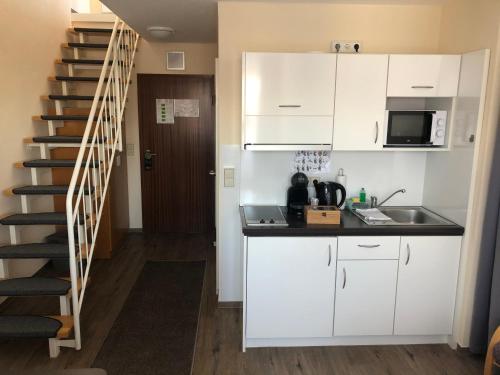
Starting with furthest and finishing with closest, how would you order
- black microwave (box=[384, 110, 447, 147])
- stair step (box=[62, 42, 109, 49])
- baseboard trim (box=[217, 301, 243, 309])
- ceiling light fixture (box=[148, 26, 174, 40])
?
stair step (box=[62, 42, 109, 49]), ceiling light fixture (box=[148, 26, 174, 40]), baseboard trim (box=[217, 301, 243, 309]), black microwave (box=[384, 110, 447, 147])

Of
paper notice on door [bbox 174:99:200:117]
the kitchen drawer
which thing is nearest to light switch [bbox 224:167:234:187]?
the kitchen drawer

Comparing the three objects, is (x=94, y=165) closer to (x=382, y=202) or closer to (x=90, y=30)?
(x=90, y=30)

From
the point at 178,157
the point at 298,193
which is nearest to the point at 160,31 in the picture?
the point at 178,157

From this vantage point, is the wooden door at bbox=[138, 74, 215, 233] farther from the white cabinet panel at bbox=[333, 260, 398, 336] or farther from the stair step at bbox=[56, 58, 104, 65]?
the white cabinet panel at bbox=[333, 260, 398, 336]

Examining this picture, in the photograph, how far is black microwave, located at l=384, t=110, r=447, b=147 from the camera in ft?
8.88

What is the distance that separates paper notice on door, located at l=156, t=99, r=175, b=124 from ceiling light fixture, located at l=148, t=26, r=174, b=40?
936 millimetres

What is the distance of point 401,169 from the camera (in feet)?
10.2

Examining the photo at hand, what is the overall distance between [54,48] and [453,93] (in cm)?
403

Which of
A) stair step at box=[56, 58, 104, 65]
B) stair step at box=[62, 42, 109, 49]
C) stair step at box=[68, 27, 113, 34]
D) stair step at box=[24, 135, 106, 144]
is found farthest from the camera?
stair step at box=[68, 27, 113, 34]

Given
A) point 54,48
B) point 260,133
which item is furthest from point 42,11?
point 260,133

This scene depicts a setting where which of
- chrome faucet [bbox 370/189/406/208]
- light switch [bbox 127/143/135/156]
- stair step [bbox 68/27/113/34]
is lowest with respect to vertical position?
chrome faucet [bbox 370/189/406/208]

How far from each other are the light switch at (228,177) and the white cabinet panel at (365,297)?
1.05 meters

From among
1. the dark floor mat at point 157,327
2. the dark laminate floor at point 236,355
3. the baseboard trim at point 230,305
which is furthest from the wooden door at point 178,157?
the dark laminate floor at point 236,355

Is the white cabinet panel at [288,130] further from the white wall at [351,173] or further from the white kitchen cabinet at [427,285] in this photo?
the white kitchen cabinet at [427,285]
